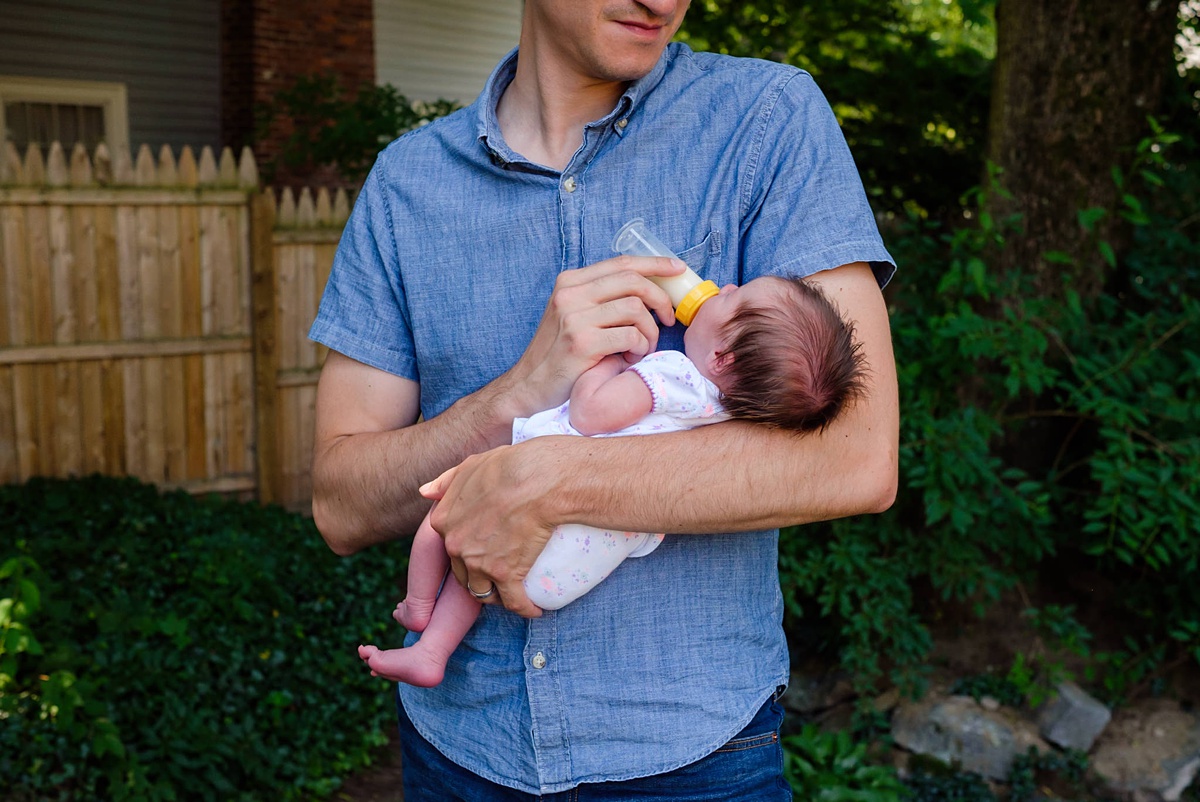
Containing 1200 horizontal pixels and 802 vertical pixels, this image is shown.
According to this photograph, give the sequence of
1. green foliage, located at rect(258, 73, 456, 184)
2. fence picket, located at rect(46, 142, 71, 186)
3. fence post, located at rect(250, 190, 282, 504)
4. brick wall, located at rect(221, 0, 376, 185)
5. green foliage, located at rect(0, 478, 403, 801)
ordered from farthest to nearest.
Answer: brick wall, located at rect(221, 0, 376, 185), green foliage, located at rect(258, 73, 456, 184), fence post, located at rect(250, 190, 282, 504), fence picket, located at rect(46, 142, 71, 186), green foliage, located at rect(0, 478, 403, 801)

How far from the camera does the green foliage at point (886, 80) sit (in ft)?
19.2

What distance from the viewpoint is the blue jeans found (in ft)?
5.36

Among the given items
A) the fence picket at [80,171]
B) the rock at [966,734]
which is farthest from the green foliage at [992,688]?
the fence picket at [80,171]

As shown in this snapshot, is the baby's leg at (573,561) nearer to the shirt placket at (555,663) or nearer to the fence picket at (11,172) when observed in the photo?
the shirt placket at (555,663)

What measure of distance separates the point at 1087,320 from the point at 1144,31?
138 cm

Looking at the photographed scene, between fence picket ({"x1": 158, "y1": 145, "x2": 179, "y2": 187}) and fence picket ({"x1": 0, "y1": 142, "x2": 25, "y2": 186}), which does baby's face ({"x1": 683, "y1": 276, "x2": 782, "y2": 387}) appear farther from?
fence picket ({"x1": 158, "y1": 145, "x2": 179, "y2": 187})

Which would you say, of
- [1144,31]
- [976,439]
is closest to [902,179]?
[1144,31]

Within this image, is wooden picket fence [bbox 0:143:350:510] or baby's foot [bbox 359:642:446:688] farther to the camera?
wooden picket fence [bbox 0:143:350:510]

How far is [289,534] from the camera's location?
6.69 metres

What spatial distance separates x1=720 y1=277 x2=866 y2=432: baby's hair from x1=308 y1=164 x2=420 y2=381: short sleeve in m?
0.60

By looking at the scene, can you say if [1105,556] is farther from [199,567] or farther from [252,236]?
[252,236]

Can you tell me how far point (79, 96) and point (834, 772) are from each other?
9859mm

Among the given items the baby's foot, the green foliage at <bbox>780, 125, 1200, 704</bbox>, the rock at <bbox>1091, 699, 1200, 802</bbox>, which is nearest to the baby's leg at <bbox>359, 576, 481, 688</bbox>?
the baby's foot

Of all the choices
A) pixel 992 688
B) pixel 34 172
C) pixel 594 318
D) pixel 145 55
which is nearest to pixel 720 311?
pixel 594 318
